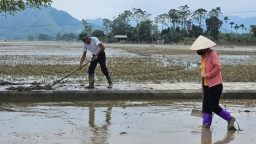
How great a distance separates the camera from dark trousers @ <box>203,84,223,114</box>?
4.76 metres

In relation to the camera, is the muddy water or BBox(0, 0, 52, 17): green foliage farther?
BBox(0, 0, 52, 17): green foliage

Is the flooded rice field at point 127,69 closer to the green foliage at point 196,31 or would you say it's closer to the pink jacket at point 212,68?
the pink jacket at point 212,68

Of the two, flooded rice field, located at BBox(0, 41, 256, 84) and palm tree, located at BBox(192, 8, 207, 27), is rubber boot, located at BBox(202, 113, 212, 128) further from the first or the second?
palm tree, located at BBox(192, 8, 207, 27)

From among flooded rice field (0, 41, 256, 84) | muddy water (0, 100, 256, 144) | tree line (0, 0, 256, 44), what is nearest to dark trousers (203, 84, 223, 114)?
muddy water (0, 100, 256, 144)

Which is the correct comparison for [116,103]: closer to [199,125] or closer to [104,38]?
[199,125]

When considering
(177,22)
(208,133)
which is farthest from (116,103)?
(177,22)

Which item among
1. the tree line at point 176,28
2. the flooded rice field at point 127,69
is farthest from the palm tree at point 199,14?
the flooded rice field at point 127,69

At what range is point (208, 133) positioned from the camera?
4652mm

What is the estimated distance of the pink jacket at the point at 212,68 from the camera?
4.64 m

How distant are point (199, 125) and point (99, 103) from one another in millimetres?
2523

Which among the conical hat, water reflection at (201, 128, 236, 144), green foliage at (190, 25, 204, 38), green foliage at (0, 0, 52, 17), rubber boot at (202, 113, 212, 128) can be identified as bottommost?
water reflection at (201, 128, 236, 144)

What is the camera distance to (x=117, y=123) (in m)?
5.18

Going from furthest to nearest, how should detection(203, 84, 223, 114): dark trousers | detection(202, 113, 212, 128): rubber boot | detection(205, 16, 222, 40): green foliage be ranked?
detection(205, 16, 222, 40): green foliage → detection(202, 113, 212, 128): rubber boot → detection(203, 84, 223, 114): dark trousers

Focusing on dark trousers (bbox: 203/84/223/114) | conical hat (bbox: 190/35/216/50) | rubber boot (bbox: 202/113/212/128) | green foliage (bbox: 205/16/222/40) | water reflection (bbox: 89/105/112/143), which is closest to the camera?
water reflection (bbox: 89/105/112/143)
